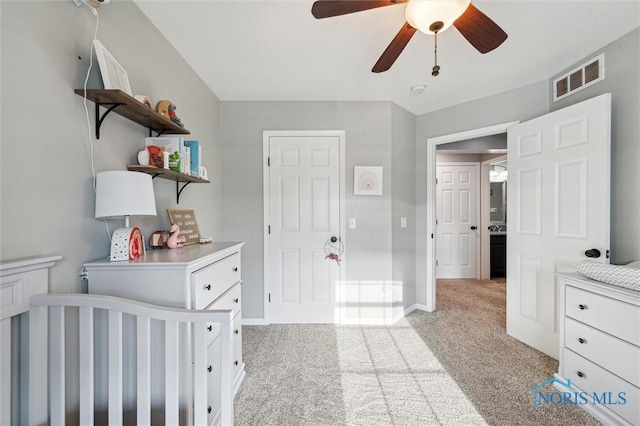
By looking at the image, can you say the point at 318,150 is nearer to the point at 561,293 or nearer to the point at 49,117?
the point at 49,117

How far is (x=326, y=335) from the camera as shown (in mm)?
2363

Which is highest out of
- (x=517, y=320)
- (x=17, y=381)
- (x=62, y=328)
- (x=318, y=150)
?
(x=318, y=150)

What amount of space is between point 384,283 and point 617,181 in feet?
6.40

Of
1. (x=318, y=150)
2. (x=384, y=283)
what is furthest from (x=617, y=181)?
(x=318, y=150)

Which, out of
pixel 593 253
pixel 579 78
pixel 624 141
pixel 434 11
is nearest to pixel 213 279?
pixel 434 11

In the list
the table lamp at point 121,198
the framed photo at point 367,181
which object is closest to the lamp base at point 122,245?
the table lamp at point 121,198

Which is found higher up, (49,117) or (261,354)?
(49,117)

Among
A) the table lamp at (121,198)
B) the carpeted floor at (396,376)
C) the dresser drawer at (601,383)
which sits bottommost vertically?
the carpeted floor at (396,376)

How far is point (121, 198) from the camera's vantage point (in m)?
1.01

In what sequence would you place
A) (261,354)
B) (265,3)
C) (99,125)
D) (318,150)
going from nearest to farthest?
1. (99,125)
2. (265,3)
3. (261,354)
4. (318,150)

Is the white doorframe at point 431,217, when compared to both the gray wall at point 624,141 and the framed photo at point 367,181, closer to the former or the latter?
the framed photo at point 367,181

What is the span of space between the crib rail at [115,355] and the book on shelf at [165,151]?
0.78 meters

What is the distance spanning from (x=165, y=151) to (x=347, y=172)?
1.72m

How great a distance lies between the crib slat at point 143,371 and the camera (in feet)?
2.78
